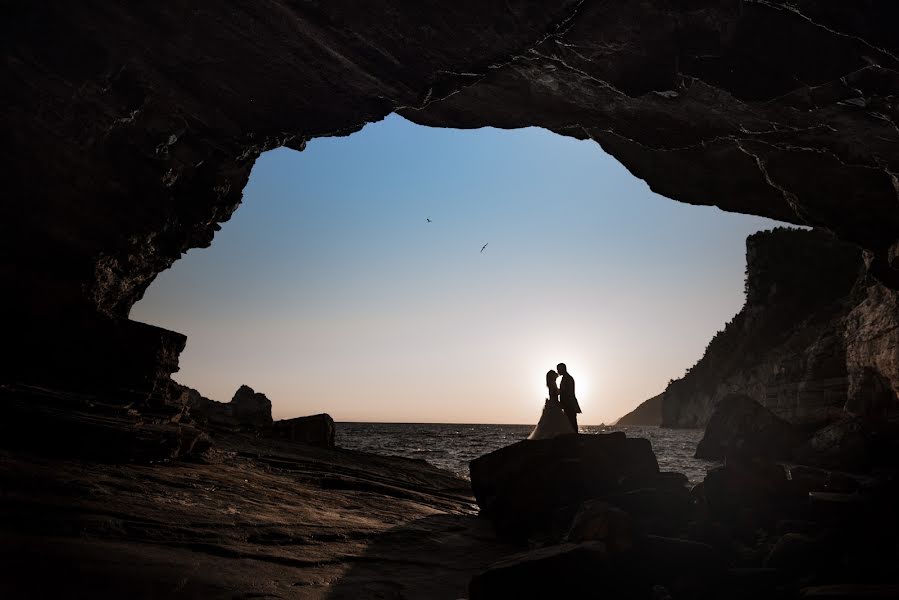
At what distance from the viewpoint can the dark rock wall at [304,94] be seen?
6.21 meters

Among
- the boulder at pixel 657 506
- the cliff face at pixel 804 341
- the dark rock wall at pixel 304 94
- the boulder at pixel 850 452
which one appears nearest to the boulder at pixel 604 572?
the boulder at pixel 657 506

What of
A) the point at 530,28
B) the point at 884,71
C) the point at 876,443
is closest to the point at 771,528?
the point at 884,71

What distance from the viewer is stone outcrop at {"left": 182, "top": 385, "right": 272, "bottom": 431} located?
1365 cm

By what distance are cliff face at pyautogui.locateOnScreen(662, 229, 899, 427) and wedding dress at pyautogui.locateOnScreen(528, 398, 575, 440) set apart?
13.7 m

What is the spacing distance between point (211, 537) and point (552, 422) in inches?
338

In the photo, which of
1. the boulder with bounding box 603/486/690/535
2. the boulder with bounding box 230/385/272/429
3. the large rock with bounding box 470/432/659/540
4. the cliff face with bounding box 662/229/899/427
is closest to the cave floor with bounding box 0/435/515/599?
the large rock with bounding box 470/432/659/540

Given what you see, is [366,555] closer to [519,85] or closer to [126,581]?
[126,581]

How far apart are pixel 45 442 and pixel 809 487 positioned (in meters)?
10.2

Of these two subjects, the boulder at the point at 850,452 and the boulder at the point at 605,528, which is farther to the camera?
the boulder at the point at 850,452

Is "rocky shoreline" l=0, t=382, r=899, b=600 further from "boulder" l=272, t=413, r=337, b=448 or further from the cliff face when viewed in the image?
the cliff face

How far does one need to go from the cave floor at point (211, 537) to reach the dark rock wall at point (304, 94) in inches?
102

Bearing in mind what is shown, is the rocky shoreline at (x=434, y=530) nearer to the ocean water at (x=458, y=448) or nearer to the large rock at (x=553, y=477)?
the large rock at (x=553, y=477)

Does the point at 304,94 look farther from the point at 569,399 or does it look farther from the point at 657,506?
the point at 569,399

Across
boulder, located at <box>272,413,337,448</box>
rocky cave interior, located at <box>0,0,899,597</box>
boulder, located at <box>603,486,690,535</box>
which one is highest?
rocky cave interior, located at <box>0,0,899,597</box>
